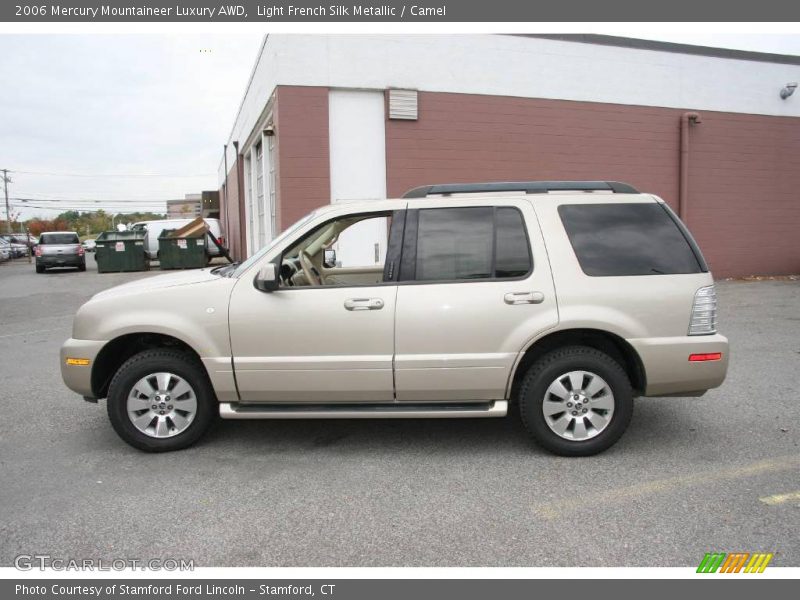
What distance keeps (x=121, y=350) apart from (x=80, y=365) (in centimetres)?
32

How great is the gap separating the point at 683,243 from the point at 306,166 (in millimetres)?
9599

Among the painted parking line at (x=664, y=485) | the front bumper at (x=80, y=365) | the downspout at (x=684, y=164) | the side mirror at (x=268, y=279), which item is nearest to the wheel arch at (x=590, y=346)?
the painted parking line at (x=664, y=485)

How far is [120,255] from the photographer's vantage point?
2314 centimetres

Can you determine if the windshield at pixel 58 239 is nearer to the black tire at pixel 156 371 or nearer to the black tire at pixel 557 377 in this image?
the black tire at pixel 156 371

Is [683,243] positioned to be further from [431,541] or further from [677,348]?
[431,541]

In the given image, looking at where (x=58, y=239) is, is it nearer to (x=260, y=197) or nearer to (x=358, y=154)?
(x=260, y=197)

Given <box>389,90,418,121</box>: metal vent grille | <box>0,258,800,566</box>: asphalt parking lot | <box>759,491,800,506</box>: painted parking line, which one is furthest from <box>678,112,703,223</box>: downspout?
<box>759,491,800,506</box>: painted parking line

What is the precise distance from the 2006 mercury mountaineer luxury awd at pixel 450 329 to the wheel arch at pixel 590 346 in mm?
→ 16

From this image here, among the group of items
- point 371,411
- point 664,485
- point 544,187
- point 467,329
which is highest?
point 544,187

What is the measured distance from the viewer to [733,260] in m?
16.7

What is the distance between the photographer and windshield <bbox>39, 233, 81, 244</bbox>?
82.2ft

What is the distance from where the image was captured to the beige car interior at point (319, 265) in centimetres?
464

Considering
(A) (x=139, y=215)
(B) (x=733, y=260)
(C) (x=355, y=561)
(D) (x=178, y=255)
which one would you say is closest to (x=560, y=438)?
(C) (x=355, y=561)

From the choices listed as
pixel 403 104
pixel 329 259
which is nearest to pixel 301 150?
pixel 403 104
